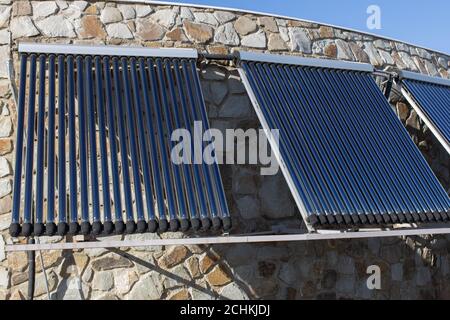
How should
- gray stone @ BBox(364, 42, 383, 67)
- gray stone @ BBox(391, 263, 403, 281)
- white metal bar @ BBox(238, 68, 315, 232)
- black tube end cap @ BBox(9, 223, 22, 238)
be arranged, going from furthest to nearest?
gray stone @ BBox(364, 42, 383, 67) < gray stone @ BBox(391, 263, 403, 281) < white metal bar @ BBox(238, 68, 315, 232) < black tube end cap @ BBox(9, 223, 22, 238)

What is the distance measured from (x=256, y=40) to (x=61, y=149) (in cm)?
268

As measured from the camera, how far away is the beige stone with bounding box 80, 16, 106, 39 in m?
5.36

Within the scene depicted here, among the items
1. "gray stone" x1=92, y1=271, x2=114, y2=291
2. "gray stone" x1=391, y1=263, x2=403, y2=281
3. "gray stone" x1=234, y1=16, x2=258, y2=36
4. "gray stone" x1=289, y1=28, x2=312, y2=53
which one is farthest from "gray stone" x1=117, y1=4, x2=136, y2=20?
"gray stone" x1=391, y1=263, x2=403, y2=281

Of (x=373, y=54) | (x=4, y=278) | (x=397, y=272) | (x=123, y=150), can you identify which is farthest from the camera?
(x=373, y=54)

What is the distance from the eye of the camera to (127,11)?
18.3 ft

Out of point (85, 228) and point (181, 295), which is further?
point (181, 295)

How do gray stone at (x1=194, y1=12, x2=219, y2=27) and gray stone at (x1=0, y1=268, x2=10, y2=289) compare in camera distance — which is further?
gray stone at (x1=194, y1=12, x2=219, y2=27)

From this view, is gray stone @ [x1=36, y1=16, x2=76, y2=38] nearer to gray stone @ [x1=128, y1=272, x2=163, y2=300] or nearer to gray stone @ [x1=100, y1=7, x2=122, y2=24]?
gray stone @ [x1=100, y1=7, x2=122, y2=24]

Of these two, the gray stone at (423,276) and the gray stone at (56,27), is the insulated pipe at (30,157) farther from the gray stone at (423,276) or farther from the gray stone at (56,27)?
the gray stone at (423,276)

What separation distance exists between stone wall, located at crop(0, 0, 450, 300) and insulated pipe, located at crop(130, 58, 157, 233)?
0.83m

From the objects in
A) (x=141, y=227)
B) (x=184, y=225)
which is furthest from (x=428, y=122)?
(x=141, y=227)

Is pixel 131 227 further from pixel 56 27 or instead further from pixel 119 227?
pixel 56 27

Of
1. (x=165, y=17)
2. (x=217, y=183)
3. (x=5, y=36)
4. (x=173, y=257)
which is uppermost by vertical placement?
(x=165, y=17)

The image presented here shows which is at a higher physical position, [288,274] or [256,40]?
[256,40]
